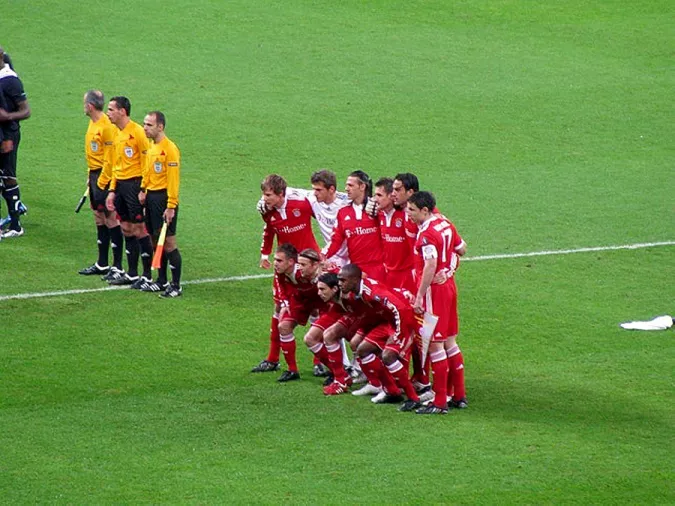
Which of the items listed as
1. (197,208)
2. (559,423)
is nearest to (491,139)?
(197,208)

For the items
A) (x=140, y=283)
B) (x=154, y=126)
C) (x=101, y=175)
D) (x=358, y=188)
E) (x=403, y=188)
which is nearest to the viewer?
(x=403, y=188)

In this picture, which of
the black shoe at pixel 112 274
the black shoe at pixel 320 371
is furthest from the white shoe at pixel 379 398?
the black shoe at pixel 112 274

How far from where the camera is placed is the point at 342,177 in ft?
62.5

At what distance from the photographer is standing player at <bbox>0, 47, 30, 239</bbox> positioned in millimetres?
16391

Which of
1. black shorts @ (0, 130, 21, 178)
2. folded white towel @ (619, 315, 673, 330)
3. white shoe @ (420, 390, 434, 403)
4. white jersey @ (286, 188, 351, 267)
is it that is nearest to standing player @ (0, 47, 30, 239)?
black shorts @ (0, 130, 21, 178)

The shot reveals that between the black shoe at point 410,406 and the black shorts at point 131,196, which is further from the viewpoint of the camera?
the black shorts at point 131,196

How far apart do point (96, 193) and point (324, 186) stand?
155 inches

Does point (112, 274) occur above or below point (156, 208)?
below

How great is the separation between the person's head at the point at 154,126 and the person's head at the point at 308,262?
3.14 metres

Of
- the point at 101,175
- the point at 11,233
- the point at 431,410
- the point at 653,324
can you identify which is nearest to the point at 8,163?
the point at 11,233

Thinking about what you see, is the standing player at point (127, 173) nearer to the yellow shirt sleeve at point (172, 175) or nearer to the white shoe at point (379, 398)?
the yellow shirt sleeve at point (172, 175)

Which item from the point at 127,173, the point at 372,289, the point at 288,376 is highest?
the point at 127,173

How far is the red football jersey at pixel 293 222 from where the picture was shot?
12.4m

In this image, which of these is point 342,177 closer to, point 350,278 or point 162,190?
point 162,190
